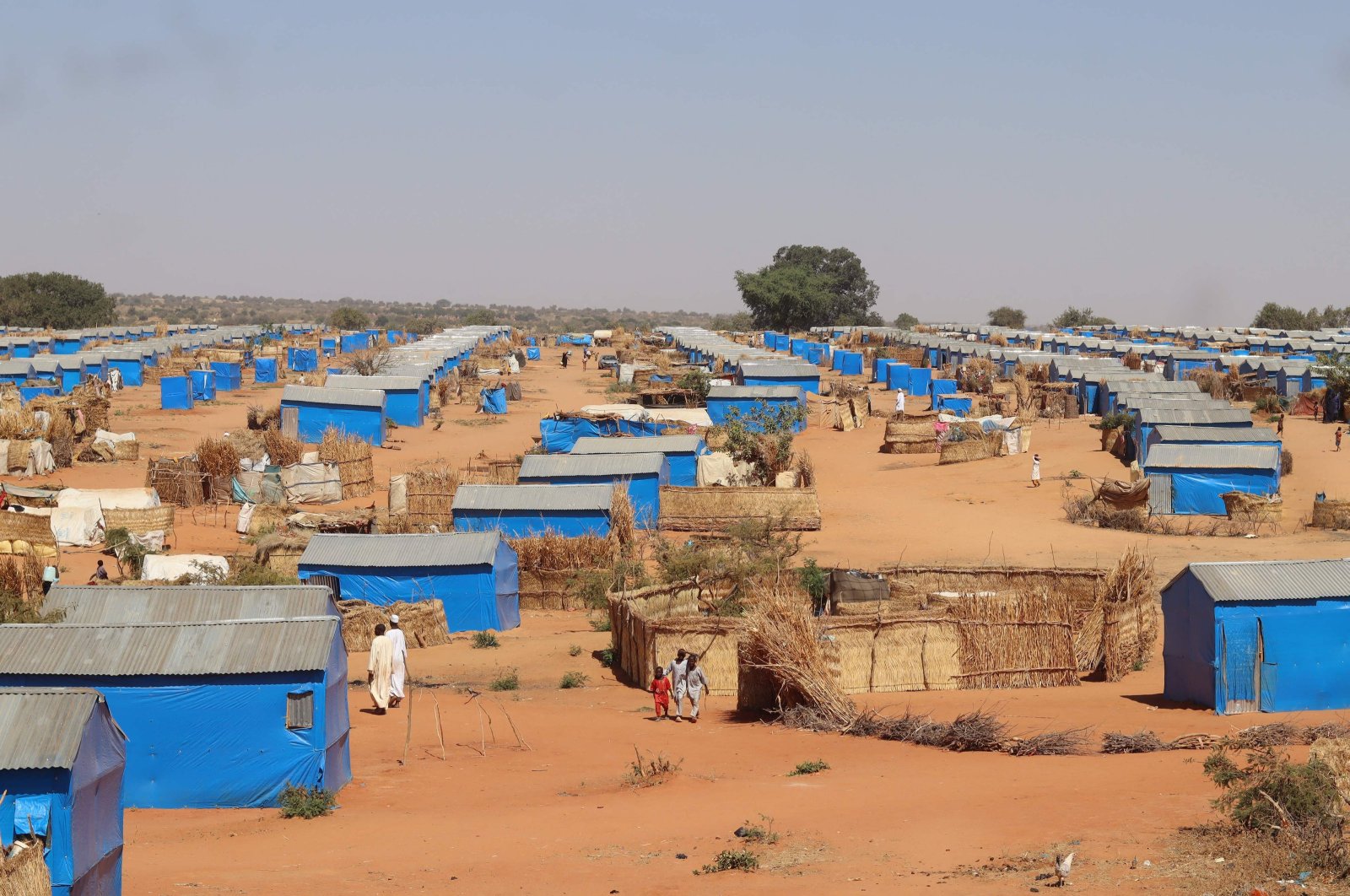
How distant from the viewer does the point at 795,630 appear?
15.4 meters

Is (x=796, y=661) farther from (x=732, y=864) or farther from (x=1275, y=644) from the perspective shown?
(x=732, y=864)

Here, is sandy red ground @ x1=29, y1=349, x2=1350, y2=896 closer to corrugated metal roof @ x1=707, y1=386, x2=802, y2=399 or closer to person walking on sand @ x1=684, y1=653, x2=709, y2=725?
person walking on sand @ x1=684, y1=653, x2=709, y2=725

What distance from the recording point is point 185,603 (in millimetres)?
15672

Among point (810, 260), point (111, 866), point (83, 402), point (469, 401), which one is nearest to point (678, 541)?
point (111, 866)

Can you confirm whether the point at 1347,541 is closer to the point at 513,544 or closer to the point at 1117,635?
the point at 1117,635

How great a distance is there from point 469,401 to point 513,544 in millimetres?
33929

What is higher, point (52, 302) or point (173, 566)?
point (52, 302)

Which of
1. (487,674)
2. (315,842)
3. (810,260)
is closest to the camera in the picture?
(315,842)

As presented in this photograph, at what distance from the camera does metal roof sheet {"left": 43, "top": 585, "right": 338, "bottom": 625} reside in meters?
15.4

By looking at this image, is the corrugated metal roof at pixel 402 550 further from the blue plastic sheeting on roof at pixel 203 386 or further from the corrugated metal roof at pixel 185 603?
the blue plastic sheeting on roof at pixel 203 386

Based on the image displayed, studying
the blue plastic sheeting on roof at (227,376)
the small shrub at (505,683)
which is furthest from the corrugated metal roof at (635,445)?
the blue plastic sheeting on roof at (227,376)

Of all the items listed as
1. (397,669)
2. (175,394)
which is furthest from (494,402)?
(397,669)

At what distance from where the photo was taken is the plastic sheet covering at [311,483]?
103ft

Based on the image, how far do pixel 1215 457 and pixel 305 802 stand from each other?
2335cm
